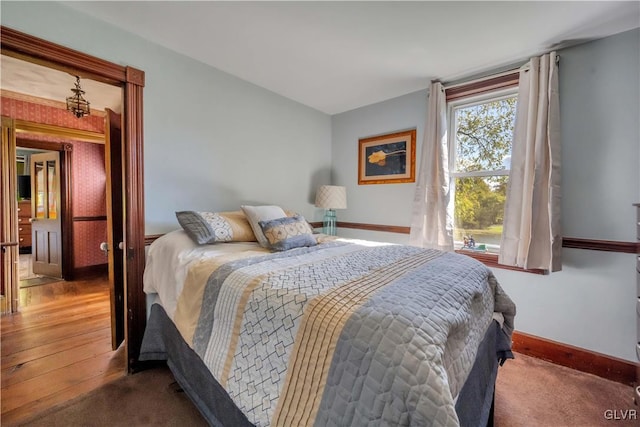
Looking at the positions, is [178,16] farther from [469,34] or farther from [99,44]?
[469,34]

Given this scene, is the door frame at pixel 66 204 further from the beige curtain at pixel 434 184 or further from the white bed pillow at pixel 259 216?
the beige curtain at pixel 434 184

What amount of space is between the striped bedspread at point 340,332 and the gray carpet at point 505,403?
51 cm

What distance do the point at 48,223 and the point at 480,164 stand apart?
5826mm

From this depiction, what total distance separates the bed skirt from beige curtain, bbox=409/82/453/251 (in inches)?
46.4

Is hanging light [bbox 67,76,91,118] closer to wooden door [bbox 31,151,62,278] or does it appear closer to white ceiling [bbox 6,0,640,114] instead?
white ceiling [bbox 6,0,640,114]

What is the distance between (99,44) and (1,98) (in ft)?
7.54

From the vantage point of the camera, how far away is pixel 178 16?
1.71 meters

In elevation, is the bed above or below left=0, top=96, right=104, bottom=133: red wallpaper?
below

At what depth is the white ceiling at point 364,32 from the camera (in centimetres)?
161

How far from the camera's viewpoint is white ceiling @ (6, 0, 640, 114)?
63.4 inches

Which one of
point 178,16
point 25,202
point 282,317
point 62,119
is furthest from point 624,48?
point 25,202

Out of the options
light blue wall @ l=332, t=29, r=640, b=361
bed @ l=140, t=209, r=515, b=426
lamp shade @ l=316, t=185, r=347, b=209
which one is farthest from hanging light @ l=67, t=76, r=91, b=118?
light blue wall @ l=332, t=29, r=640, b=361

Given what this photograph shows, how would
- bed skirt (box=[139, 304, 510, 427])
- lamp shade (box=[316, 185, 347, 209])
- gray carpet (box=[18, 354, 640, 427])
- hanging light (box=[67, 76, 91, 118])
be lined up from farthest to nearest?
lamp shade (box=[316, 185, 347, 209]), hanging light (box=[67, 76, 91, 118]), gray carpet (box=[18, 354, 640, 427]), bed skirt (box=[139, 304, 510, 427])

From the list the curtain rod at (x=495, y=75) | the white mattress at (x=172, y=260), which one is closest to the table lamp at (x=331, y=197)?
the white mattress at (x=172, y=260)
